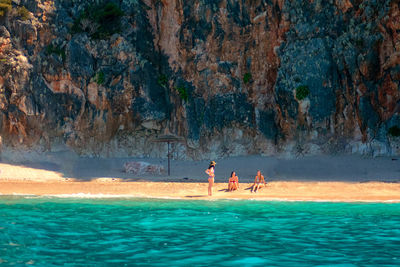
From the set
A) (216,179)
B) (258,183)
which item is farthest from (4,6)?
(258,183)

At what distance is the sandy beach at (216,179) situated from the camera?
2025 centimetres

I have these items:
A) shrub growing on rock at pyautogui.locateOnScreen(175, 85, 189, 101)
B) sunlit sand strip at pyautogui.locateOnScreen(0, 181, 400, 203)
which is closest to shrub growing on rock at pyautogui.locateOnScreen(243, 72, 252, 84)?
shrub growing on rock at pyautogui.locateOnScreen(175, 85, 189, 101)

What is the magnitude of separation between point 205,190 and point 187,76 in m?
13.9

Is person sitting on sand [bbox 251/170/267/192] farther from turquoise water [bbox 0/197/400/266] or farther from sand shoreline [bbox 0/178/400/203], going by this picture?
turquoise water [bbox 0/197/400/266]

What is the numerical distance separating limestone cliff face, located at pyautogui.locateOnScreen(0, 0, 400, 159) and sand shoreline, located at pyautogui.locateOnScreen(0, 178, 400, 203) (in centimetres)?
796

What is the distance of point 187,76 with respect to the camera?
3356cm

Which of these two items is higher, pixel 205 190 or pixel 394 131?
pixel 394 131

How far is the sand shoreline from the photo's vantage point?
18906 mm

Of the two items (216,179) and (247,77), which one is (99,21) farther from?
(216,179)

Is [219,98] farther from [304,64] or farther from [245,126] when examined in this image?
[304,64]

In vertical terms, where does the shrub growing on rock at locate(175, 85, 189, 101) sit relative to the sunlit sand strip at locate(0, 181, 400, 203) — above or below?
above

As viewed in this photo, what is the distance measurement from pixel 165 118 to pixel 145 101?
1943 mm

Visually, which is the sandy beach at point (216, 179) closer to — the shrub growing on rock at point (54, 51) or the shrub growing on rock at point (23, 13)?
the shrub growing on rock at point (54, 51)

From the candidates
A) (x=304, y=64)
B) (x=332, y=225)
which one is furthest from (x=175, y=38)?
(x=332, y=225)
